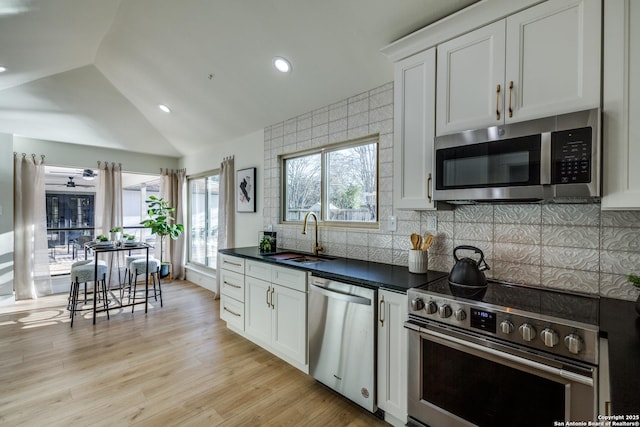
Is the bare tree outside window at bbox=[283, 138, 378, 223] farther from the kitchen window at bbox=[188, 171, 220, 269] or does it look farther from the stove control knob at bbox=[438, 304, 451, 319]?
the kitchen window at bbox=[188, 171, 220, 269]

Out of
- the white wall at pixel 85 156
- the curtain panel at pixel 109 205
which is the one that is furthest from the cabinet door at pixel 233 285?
the white wall at pixel 85 156

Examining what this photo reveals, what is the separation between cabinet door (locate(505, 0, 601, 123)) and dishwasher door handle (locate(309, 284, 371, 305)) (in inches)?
53.7

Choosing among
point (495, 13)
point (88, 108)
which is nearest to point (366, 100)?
point (495, 13)

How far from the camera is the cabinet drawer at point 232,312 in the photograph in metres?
3.12

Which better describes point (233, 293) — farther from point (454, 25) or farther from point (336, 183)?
point (454, 25)

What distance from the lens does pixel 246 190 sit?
4.18 meters

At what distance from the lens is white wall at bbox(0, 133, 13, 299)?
13.8 feet

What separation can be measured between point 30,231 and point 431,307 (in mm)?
5821

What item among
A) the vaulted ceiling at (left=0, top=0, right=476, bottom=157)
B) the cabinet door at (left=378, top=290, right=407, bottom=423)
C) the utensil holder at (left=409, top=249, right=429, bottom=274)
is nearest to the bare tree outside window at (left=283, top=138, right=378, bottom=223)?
the vaulted ceiling at (left=0, top=0, right=476, bottom=157)

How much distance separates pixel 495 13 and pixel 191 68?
9.83ft

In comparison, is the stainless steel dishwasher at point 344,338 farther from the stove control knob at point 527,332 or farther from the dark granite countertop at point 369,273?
the stove control knob at point 527,332

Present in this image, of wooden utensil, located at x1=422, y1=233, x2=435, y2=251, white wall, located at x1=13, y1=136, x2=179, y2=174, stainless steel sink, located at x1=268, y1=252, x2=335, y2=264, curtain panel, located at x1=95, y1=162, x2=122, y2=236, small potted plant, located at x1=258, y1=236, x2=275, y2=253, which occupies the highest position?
white wall, located at x1=13, y1=136, x2=179, y2=174

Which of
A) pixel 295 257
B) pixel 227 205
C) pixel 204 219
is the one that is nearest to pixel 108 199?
pixel 204 219

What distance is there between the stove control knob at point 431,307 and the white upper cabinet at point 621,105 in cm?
92
